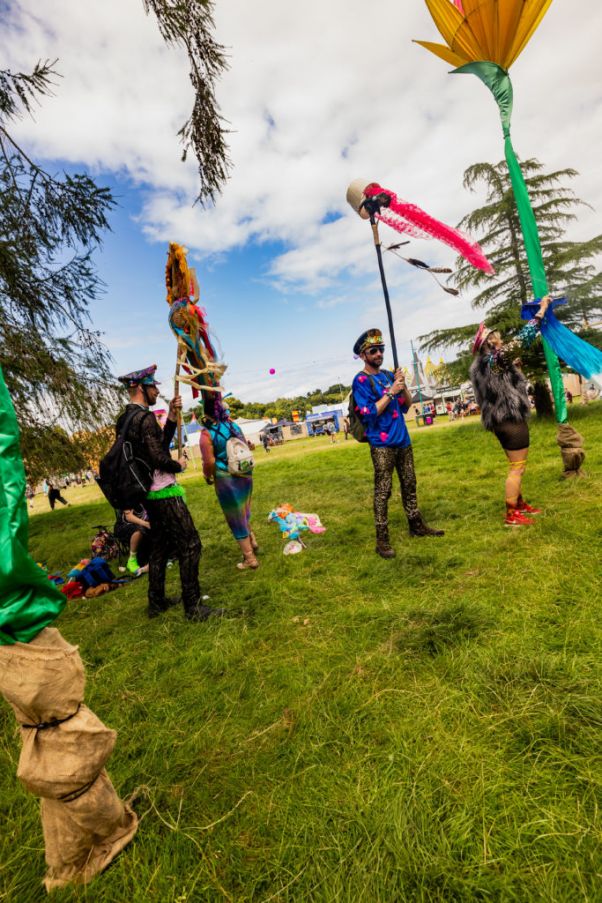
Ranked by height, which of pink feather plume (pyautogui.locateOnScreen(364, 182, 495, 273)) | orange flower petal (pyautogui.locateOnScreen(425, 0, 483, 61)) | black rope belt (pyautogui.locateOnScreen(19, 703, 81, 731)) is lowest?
black rope belt (pyautogui.locateOnScreen(19, 703, 81, 731))

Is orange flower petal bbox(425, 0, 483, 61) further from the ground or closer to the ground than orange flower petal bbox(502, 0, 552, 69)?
further from the ground

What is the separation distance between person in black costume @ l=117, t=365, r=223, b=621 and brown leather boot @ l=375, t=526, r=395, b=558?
1691 mm

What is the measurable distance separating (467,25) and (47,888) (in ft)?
25.4

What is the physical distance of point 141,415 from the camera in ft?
11.1

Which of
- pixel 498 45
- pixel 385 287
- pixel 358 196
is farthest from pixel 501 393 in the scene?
pixel 498 45

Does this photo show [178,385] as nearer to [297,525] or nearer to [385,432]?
[385,432]

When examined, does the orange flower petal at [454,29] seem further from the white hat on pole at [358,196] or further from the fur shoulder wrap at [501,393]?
the fur shoulder wrap at [501,393]

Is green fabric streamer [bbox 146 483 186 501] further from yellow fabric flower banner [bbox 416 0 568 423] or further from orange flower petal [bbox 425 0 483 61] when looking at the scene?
orange flower petal [bbox 425 0 483 61]

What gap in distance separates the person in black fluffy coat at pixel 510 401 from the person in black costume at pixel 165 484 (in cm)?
314

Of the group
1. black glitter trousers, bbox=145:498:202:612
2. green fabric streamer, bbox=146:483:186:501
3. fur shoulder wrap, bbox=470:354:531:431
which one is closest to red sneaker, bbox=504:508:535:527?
fur shoulder wrap, bbox=470:354:531:431

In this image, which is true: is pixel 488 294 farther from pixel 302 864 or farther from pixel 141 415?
pixel 302 864

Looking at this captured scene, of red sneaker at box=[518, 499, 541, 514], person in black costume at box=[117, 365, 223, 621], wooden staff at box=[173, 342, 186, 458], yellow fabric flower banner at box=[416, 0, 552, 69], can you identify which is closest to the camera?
person in black costume at box=[117, 365, 223, 621]

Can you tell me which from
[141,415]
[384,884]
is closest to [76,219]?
[141,415]

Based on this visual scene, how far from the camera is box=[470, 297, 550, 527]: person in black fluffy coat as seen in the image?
13.7ft
